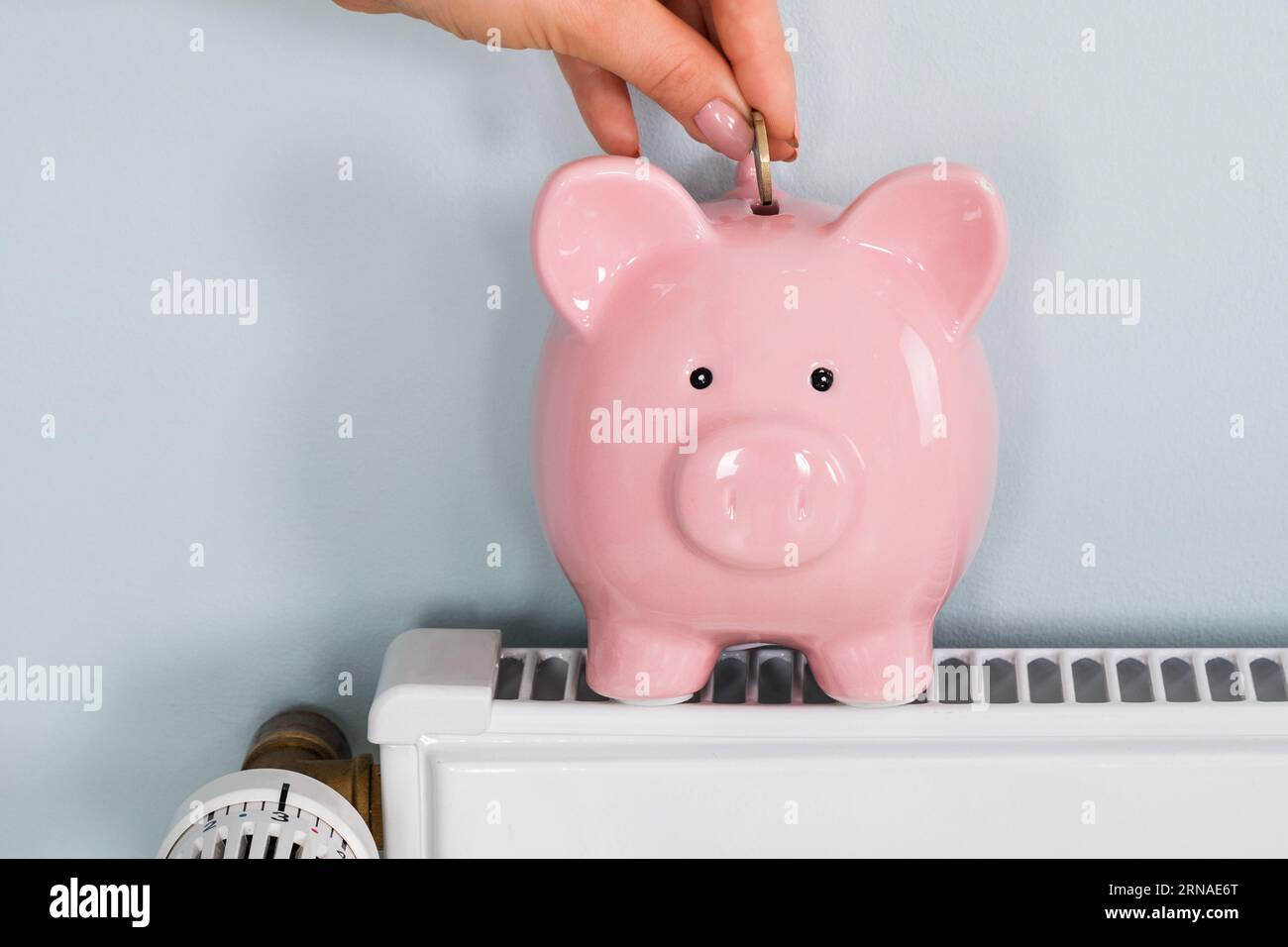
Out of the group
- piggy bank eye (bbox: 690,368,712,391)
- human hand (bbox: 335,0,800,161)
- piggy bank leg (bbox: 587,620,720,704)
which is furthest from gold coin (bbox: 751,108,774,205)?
piggy bank leg (bbox: 587,620,720,704)

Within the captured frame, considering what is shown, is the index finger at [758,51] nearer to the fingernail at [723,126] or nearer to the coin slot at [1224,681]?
the fingernail at [723,126]

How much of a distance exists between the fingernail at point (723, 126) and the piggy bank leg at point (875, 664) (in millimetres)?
270

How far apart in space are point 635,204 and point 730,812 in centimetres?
35

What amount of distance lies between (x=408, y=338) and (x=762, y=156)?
0.84 feet

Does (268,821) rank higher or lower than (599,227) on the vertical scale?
lower

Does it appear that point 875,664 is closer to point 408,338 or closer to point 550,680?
point 550,680

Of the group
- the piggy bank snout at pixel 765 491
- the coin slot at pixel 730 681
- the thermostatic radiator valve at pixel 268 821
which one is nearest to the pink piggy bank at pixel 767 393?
the piggy bank snout at pixel 765 491

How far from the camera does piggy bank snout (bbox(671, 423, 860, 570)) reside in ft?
2.07

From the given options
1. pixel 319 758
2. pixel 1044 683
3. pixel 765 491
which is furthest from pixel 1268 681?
pixel 319 758

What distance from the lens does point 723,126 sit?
69cm

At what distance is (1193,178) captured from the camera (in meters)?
0.77

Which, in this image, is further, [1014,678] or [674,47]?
[1014,678]

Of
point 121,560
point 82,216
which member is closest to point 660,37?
point 82,216

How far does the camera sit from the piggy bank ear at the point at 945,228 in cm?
65
